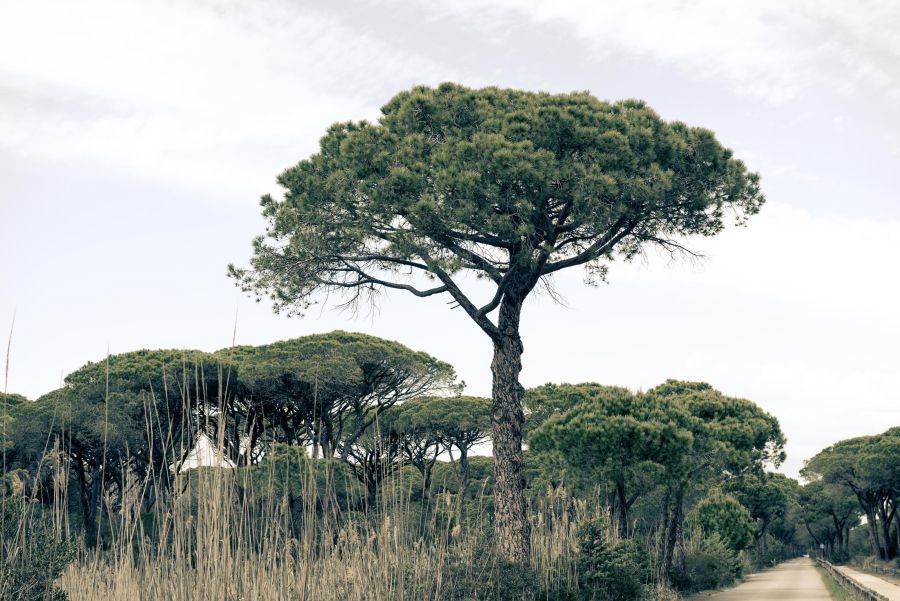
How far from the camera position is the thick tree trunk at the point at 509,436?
13078mm

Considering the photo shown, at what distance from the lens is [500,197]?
13031 mm

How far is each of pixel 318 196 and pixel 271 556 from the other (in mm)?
9746

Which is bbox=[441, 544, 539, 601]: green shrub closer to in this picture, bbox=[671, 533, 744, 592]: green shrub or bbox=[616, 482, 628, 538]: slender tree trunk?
bbox=[616, 482, 628, 538]: slender tree trunk

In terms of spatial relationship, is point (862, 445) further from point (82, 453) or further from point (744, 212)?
point (82, 453)

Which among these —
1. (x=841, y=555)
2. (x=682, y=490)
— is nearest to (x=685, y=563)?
(x=682, y=490)

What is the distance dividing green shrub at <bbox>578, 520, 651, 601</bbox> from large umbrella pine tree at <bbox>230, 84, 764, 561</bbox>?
98 centimetres

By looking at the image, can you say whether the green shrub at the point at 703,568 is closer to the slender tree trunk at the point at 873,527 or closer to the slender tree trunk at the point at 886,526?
the slender tree trunk at the point at 886,526

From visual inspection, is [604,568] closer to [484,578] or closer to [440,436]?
[484,578]

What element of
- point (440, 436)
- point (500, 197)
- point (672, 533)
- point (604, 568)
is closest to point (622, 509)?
point (672, 533)

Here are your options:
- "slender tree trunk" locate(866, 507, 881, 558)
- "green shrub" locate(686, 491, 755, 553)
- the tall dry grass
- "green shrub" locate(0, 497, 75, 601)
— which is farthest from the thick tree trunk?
"slender tree trunk" locate(866, 507, 881, 558)

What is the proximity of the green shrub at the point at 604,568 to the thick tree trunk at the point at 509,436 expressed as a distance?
0.93m

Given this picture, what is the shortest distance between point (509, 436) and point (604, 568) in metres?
2.54

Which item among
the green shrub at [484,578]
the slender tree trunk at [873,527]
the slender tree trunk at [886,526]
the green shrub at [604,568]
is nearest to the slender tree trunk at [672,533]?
the green shrub at [604,568]

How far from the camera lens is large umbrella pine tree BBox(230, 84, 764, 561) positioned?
1309 cm
